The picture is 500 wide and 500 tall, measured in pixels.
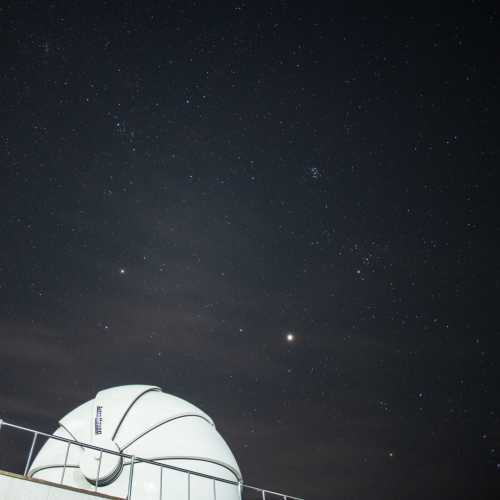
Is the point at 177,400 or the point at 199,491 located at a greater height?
the point at 177,400

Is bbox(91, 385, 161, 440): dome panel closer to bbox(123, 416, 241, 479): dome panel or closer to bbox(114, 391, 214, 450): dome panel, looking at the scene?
Result: bbox(114, 391, 214, 450): dome panel

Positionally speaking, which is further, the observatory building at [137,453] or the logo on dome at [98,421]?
the logo on dome at [98,421]

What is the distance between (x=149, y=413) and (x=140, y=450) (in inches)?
29.6

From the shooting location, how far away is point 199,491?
5586 millimetres

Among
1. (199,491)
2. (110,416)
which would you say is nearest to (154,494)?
(199,491)

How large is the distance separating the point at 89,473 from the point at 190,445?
5.28 ft

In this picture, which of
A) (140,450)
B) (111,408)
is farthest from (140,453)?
(111,408)

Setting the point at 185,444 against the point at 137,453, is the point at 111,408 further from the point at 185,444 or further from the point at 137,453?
the point at 185,444

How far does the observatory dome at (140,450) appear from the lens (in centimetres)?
521

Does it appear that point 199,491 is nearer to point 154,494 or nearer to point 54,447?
point 154,494

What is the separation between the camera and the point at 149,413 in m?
6.42

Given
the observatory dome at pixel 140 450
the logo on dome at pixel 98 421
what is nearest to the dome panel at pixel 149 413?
the observatory dome at pixel 140 450

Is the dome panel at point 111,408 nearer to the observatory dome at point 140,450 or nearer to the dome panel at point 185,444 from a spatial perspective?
the observatory dome at point 140,450

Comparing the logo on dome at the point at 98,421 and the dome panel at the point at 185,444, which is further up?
the logo on dome at the point at 98,421
